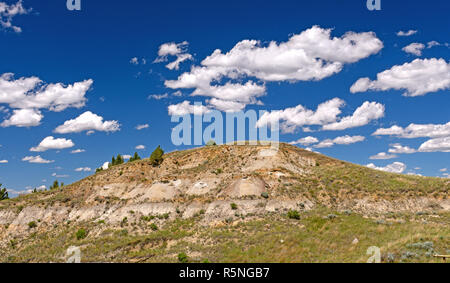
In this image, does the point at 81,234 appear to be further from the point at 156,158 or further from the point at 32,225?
the point at 156,158

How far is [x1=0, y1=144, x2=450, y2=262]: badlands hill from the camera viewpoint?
106ft

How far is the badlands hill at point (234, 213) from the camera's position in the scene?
32375mm

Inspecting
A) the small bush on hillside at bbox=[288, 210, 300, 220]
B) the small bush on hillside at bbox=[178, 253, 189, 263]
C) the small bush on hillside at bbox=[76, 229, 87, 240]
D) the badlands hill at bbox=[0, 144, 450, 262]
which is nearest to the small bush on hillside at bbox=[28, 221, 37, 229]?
the badlands hill at bbox=[0, 144, 450, 262]

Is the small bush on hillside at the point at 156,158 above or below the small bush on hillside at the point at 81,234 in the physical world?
above

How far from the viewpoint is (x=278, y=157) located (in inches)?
2489

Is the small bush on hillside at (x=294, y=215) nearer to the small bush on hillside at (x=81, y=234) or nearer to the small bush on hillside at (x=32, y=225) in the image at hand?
the small bush on hillside at (x=81, y=234)

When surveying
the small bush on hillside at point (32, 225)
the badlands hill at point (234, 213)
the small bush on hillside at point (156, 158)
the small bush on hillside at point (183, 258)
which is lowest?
the small bush on hillside at point (32, 225)

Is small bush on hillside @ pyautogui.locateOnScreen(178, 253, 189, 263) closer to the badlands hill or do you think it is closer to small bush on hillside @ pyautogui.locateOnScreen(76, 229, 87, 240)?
the badlands hill

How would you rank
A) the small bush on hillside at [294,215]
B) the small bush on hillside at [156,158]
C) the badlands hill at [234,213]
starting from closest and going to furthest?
the badlands hill at [234,213] < the small bush on hillside at [294,215] < the small bush on hillside at [156,158]

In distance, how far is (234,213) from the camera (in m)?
48.9

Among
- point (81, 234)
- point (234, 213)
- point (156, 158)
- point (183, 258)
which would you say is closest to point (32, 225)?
point (81, 234)

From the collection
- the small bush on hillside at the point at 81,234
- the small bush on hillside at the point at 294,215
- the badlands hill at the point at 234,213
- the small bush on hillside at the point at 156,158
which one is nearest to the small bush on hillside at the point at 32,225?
the badlands hill at the point at 234,213
